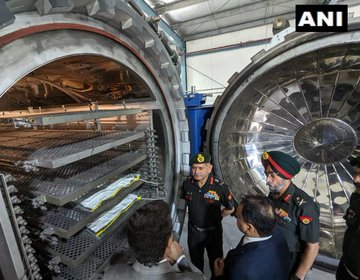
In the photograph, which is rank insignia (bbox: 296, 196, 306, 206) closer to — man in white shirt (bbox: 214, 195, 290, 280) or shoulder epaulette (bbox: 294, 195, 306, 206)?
shoulder epaulette (bbox: 294, 195, 306, 206)

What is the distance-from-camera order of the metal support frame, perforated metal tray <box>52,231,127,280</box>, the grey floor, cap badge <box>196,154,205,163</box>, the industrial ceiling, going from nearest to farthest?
perforated metal tray <box>52,231,127,280</box>
cap badge <box>196,154,205,163</box>
the grey floor
the metal support frame
the industrial ceiling

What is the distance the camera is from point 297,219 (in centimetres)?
138

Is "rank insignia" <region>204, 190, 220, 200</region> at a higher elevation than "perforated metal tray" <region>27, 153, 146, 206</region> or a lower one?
lower

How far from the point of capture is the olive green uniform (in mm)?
1328

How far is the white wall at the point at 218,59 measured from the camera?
267 inches

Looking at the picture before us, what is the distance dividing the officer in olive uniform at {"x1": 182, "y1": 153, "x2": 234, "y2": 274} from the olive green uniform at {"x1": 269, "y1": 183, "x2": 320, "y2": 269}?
1.46 ft

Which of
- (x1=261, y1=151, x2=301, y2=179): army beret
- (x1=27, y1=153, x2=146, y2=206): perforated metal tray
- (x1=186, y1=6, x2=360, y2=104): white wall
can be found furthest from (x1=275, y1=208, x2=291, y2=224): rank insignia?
(x1=186, y1=6, x2=360, y2=104): white wall

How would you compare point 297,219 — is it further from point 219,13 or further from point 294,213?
point 219,13

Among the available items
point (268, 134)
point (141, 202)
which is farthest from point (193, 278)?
point (268, 134)

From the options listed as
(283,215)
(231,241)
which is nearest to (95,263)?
(283,215)

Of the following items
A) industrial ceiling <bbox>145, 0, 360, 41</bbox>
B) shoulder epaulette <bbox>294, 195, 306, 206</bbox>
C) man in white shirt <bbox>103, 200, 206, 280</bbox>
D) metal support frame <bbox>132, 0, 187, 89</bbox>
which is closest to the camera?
man in white shirt <bbox>103, 200, 206, 280</bbox>

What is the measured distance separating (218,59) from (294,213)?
7.07 meters

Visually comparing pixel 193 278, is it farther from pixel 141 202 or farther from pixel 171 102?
pixel 171 102

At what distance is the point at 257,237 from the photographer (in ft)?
3.56
